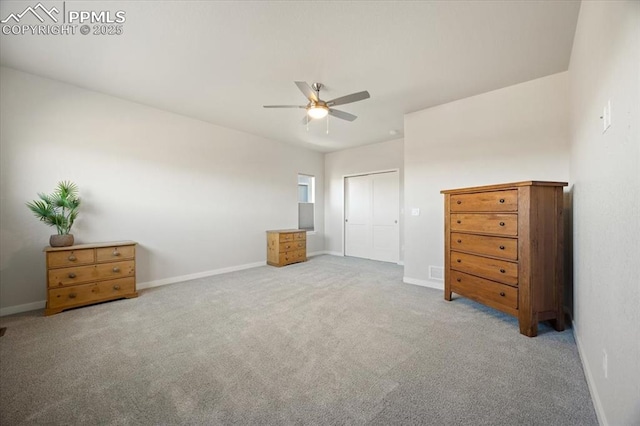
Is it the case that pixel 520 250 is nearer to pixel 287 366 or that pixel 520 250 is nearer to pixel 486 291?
pixel 486 291

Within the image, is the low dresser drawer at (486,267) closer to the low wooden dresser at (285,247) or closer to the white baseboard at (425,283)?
the white baseboard at (425,283)

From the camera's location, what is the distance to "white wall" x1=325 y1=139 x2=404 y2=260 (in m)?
5.80

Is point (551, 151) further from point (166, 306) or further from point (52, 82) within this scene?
point (52, 82)

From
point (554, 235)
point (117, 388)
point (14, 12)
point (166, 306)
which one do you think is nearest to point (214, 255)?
point (166, 306)

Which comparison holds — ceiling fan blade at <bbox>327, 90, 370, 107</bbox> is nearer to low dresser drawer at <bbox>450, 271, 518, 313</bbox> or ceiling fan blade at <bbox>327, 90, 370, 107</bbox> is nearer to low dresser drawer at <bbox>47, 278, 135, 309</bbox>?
low dresser drawer at <bbox>450, 271, 518, 313</bbox>

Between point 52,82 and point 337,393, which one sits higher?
point 52,82

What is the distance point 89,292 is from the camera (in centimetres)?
303

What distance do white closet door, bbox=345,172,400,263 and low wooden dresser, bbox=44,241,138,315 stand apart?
15.3ft

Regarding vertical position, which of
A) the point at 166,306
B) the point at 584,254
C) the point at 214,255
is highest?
the point at 584,254

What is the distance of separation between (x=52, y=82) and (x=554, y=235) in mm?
5850

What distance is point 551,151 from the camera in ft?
9.57

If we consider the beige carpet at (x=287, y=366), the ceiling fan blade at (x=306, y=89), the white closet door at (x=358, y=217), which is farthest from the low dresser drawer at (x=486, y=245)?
the white closet door at (x=358, y=217)

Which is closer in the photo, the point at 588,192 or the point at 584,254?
the point at 588,192

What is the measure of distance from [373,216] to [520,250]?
12.8 feet
